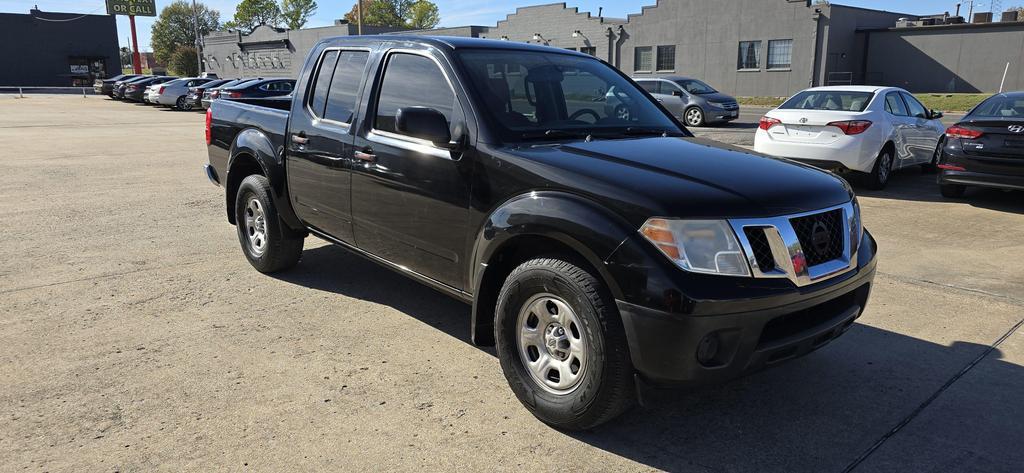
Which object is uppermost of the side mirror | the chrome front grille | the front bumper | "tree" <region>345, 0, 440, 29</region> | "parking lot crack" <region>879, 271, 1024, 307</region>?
"tree" <region>345, 0, 440, 29</region>

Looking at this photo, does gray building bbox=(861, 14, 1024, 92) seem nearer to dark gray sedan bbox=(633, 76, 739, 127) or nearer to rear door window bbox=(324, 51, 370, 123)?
dark gray sedan bbox=(633, 76, 739, 127)

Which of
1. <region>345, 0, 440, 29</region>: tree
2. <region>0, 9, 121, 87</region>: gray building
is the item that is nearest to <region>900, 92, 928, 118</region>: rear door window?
<region>0, 9, 121, 87</region>: gray building

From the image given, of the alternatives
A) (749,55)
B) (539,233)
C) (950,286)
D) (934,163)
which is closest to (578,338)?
(539,233)

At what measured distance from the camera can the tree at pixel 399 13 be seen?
11719cm

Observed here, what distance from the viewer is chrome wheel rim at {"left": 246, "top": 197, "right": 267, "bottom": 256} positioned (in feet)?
19.4

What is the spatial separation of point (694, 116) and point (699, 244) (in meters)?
19.6

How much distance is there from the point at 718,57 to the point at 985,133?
3169 centimetres

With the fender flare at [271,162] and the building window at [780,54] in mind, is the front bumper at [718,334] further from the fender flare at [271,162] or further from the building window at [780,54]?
the building window at [780,54]

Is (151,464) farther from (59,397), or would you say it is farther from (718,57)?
(718,57)

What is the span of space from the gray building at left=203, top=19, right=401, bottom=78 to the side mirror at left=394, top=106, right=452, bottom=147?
175 ft

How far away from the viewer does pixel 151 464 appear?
3129mm

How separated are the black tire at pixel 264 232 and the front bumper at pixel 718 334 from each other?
139 inches

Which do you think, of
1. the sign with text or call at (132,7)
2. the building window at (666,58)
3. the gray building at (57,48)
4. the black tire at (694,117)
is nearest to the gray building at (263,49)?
the sign with text or call at (132,7)

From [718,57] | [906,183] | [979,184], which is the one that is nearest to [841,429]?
[979,184]
